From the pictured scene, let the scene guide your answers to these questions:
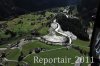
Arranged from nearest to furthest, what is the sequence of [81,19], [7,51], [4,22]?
[7,51] < [4,22] < [81,19]

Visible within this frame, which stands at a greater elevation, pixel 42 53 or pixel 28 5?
pixel 28 5

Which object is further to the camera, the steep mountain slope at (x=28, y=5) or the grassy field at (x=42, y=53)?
the steep mountain slope at (x=28, y=5)

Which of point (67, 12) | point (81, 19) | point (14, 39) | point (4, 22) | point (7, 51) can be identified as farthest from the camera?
point (67, 12)

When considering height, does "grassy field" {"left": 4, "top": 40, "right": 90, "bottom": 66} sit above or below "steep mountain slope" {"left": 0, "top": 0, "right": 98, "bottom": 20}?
below

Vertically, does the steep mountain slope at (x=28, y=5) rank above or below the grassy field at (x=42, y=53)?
above

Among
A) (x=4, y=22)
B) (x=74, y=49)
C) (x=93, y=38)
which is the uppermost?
(x=93, y=38)

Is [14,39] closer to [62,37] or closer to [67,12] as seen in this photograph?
[62,37]

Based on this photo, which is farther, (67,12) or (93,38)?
(67,12)

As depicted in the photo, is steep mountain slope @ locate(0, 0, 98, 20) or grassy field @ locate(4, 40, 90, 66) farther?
steep mountain slope @ locate(0, 0, 98, 20)

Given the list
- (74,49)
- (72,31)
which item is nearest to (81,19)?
(72,31)

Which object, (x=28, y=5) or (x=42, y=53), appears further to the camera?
(x=28, y=5)

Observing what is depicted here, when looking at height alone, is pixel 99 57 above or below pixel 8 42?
above
